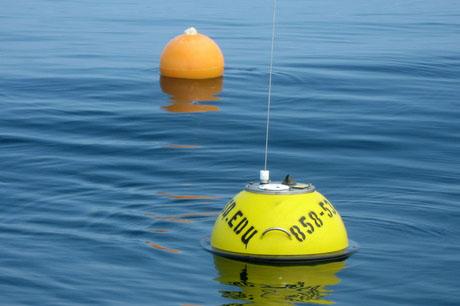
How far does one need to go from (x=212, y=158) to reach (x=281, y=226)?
486cm

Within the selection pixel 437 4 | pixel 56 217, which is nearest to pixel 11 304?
pixel 56 217

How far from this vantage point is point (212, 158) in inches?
602

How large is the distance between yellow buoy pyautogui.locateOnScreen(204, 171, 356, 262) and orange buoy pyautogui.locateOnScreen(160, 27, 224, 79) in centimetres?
1078

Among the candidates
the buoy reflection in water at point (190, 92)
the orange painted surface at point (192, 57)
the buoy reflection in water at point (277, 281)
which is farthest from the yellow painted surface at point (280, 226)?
the orange painted surface at point (192, 57)

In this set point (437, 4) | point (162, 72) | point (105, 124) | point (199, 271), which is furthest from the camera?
point (437, 4)

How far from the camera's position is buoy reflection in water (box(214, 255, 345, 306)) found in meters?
9.76

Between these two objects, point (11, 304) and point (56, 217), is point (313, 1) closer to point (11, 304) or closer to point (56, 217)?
point (56, 217)

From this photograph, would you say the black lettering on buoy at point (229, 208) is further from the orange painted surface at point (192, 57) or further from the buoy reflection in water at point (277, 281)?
the orange painted surface at point (192, 57)

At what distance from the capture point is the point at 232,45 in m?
26.2

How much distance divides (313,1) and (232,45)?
13.9 m

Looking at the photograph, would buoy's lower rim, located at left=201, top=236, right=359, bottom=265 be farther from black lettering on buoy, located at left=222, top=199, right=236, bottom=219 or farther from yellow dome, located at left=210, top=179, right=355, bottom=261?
black lettering on buoy, located at left=222, top=199, right=236, bottom=219

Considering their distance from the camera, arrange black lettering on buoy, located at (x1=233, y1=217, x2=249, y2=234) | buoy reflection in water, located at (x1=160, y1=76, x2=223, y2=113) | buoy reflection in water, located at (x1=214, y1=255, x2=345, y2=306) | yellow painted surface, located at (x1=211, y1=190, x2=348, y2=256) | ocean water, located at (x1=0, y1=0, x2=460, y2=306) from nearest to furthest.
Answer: buoy reflection in water, located at (x1=214, y1=255, x2=345, y2=306)
ocean water, located at (x1=0, y1=0, x2=460, y2=306)
yellow painted surface, located at (x1=211, y1=190, x2=348, y2=256)
black lettering on buoy, located at (x1=233, y1=217, x2=249, y2=234)
buoy reflection in water, located at (x1=160, y1=76, x2=223, y2=113)

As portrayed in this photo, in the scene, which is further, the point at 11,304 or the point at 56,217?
the point at 56,217

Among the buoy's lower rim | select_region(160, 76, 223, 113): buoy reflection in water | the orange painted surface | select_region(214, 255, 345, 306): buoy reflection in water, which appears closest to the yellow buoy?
the buoy's lower rim
